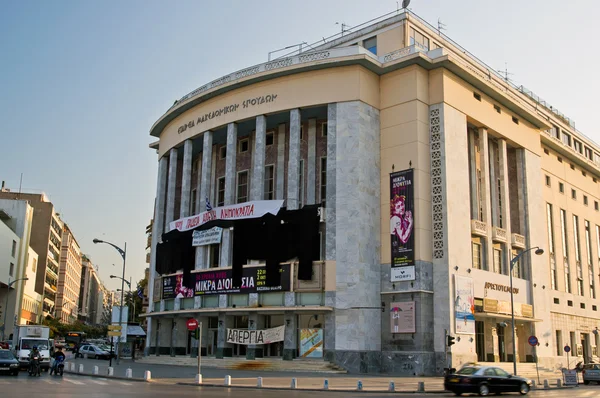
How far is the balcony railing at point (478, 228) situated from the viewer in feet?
158

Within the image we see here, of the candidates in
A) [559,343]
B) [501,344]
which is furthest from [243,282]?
[559,343]

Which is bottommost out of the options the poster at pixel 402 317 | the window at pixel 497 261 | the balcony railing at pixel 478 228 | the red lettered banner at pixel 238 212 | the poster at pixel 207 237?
the poster at pixel 402 317

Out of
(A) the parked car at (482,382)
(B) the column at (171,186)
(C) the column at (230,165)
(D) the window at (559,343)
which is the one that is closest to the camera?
(A) the parked car at (482,382)

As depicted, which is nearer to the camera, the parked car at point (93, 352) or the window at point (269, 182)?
the window at point (269, 182)

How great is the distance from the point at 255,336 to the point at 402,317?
1085 centimetres

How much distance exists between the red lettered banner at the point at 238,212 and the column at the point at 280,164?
2390 mm

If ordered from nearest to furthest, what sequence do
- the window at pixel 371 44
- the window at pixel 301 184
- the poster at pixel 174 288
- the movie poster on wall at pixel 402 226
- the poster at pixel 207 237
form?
the movie poster on wall at pixel 402 226
the window at pixel 301 184
the poster at pixel 207 237
the poster at pixel 174 288
the window at pixel 371 44

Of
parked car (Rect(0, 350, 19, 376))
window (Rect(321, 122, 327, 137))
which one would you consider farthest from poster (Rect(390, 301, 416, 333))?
parked car (Rect(0, 350, 19, 376))

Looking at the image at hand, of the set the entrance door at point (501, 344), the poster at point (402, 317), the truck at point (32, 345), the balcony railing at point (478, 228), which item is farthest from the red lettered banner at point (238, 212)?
the entrance door at point (501, 344)

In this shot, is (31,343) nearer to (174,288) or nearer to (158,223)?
(174,288)

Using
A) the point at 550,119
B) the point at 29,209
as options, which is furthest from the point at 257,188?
the point at 29,209

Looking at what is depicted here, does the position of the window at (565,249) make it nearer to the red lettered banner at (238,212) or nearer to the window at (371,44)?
the window at (371,44)

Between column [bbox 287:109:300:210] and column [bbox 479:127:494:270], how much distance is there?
15194mm

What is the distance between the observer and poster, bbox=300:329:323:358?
43969 millimetres
